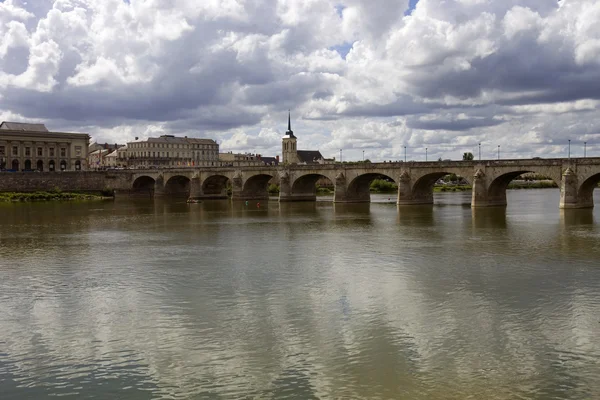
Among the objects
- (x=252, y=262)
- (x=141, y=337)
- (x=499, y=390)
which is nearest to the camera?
(x=499, y=390)

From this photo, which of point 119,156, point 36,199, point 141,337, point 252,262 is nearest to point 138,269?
point 252,262

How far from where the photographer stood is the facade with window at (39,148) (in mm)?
121625

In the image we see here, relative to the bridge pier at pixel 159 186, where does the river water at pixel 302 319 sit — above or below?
below

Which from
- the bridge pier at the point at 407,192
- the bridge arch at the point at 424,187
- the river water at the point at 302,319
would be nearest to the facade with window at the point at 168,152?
the bridge arch at the point at 424,187

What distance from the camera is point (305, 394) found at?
14070mm

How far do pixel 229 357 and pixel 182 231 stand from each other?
33.6 metres

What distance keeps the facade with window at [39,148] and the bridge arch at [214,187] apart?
4135 cm

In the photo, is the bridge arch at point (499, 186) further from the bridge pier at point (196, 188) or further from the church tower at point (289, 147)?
the church tower at point (289, 147)

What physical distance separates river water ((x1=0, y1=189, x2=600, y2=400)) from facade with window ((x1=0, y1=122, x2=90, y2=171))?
9088cm

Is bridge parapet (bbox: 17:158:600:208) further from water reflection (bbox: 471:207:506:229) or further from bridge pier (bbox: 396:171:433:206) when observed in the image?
water reflection (bbox: 471:207:506:229)

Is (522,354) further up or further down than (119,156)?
further down

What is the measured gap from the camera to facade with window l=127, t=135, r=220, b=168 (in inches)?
6850

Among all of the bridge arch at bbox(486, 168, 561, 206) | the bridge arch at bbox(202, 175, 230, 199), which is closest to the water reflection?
the bridge arch at bbox(486, 168, 561, 206)

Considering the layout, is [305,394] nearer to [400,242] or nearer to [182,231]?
[400,242]
